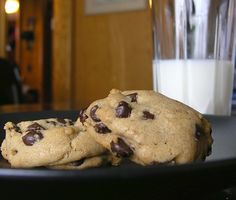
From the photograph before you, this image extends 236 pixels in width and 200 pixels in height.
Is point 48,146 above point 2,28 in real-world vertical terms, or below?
below

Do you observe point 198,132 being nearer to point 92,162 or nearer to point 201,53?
point 92,162

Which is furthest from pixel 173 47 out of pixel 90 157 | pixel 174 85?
pixel 90 157

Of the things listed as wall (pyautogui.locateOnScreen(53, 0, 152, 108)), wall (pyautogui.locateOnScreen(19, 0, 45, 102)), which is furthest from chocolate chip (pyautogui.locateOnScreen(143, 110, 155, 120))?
wall (pyautogui.locateOnScreen(19, 0, 45, 102))

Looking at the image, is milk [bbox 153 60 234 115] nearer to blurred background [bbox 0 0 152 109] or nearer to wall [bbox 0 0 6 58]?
blurred background [bbox 0 0 152 109]

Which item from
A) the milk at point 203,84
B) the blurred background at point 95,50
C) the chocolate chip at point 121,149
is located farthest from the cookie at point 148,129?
the blurred background at point 95,50

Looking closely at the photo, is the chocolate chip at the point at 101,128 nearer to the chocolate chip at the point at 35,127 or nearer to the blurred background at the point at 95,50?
the chocolate chip at the point at 35,127

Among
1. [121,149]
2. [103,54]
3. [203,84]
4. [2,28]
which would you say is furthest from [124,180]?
[2,28]

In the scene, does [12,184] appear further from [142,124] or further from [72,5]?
[72,5]
